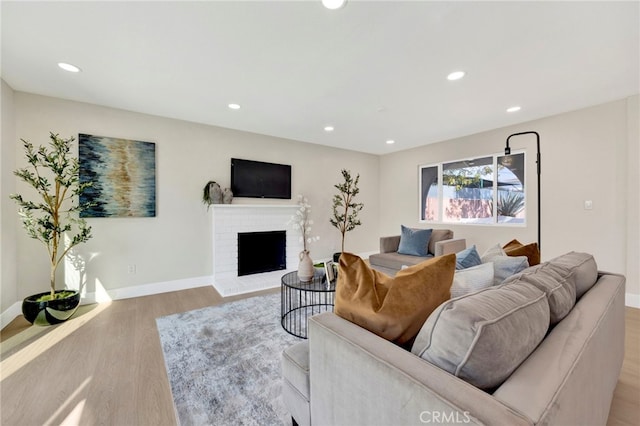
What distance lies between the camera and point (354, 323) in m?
1.06

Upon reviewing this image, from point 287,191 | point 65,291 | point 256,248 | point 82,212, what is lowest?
point 65,291

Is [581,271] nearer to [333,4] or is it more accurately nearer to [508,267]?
[508,267]

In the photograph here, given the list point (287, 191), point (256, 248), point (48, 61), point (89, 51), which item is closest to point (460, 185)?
point (287, 191)

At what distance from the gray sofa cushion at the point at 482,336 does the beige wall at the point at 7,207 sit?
3865 millimetres

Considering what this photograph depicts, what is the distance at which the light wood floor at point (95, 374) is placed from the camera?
4.98ft

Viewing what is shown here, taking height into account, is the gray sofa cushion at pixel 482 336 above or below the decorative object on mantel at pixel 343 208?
below

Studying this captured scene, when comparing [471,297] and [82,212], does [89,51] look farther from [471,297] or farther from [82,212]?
[471,297]

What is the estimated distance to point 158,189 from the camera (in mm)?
3619

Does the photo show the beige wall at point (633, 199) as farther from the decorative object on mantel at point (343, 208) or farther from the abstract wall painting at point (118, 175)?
the abstract wall painting at point (118, 175)

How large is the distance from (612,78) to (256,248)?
4.72 m

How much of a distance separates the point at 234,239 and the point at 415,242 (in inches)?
110

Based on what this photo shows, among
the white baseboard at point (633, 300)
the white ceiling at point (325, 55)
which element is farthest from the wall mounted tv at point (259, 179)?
the white baseboard at point (633, 300)

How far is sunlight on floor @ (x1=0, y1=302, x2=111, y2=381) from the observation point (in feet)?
6.41

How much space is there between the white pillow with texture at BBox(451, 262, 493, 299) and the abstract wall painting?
3.75m
